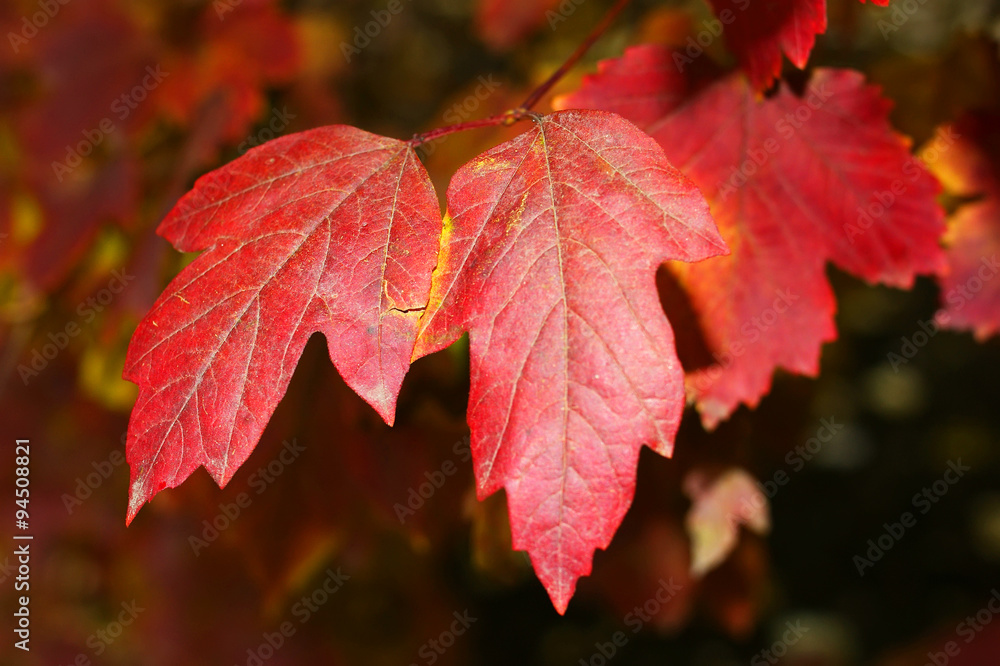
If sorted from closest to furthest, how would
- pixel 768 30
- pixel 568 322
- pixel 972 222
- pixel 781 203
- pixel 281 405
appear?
pixel 568 322
pixel 768 30
pixel 781 203
pixel 972 222
pixel 281 405

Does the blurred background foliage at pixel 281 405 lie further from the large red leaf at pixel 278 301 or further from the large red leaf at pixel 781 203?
the large red leaf at pixel 278 301

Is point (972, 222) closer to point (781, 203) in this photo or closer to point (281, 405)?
point (781, 203)

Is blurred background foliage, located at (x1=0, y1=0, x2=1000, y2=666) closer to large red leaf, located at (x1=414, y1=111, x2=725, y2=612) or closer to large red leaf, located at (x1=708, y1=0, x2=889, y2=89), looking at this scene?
large red leaf, located at (x1=708, y1=0, x2=889, y2=89)

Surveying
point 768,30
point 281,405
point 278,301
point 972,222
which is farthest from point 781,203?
point 281,405

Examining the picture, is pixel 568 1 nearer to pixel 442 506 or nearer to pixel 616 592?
pixel 442 506

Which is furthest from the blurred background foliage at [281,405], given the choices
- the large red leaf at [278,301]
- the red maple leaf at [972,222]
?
the large red leaf at [278,301]

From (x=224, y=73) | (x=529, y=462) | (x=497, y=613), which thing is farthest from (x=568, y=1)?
(x=497, y=613)
